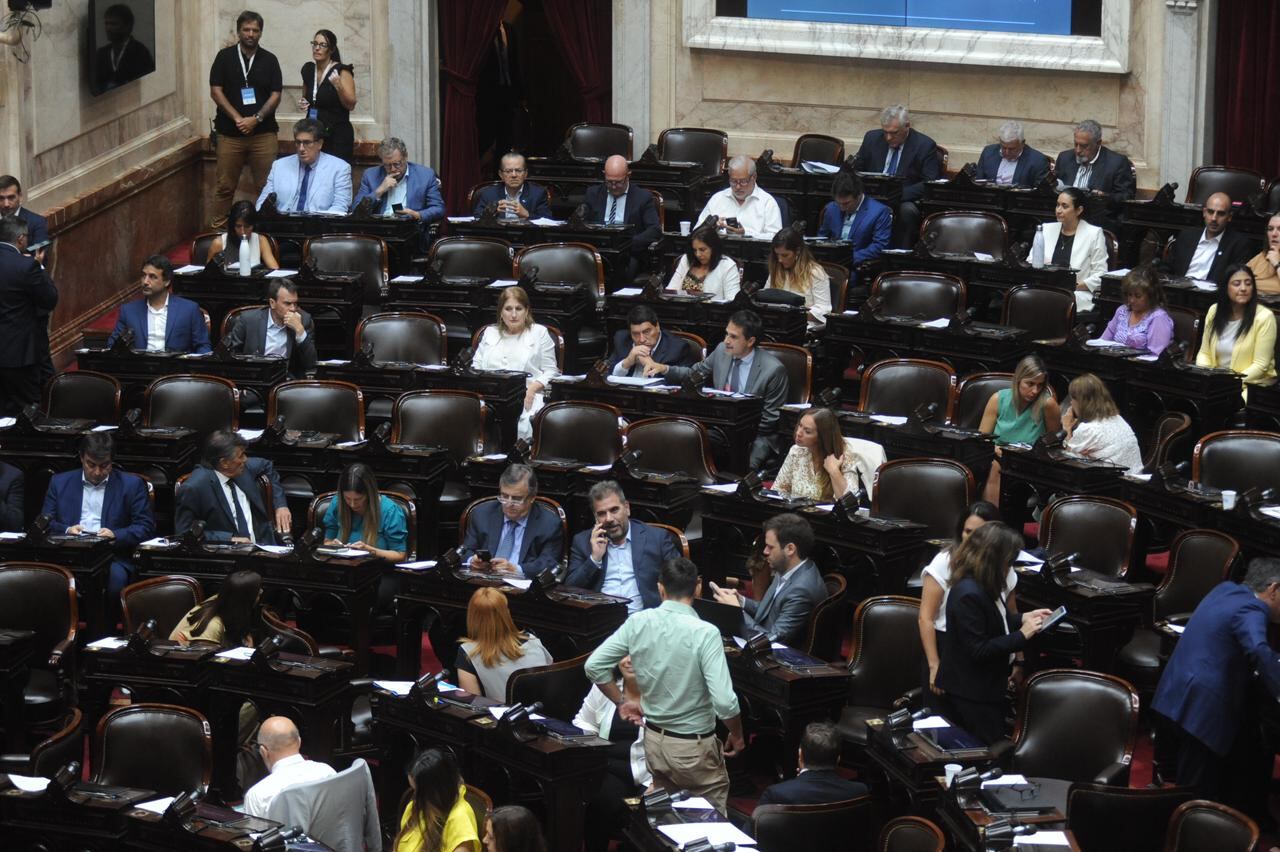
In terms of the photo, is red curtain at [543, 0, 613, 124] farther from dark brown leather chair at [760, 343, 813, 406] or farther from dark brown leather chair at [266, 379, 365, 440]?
dark brown leather chair at [266, 379, 365, 440]

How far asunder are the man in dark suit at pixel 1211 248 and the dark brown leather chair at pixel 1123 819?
500 cm

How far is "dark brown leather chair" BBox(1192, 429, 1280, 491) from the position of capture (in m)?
7.97

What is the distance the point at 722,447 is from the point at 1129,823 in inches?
150

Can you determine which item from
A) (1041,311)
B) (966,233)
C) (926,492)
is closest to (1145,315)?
(1041,311)

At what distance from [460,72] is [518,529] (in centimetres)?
649

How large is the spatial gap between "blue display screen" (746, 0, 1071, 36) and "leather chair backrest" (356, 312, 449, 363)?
4489 mm

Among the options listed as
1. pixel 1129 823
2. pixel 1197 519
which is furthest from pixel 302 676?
pixel 1197 519

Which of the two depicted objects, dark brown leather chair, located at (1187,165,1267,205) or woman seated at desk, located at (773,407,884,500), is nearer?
woman seated at desk, located at (773,407,884,500)

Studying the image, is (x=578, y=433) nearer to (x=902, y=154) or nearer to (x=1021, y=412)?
(x=1021, y=412)

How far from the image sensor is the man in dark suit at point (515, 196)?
11.3 m

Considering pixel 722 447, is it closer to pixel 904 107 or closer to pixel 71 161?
pixel 904 107

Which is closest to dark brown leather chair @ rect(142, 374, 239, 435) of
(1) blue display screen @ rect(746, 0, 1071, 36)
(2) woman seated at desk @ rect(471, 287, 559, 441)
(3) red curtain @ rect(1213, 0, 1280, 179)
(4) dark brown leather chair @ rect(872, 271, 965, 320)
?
(2) woman seated at desk @ rect(471, 287, 559, 441)

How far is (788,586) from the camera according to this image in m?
7.12

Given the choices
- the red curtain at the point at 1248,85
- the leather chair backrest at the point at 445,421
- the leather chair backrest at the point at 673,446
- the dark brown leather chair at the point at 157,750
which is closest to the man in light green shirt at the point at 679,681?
the dark brown leather chair at the point at 157,750
